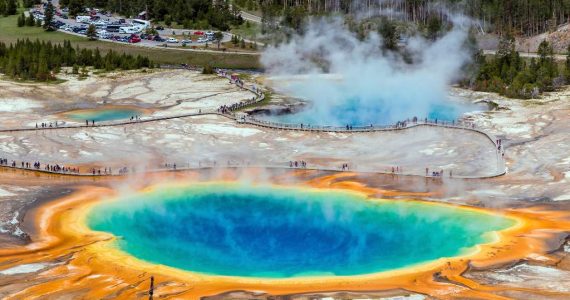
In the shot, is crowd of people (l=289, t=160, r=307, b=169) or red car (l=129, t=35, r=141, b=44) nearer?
crowd of people (l=289, t=160, r=307, b=169)

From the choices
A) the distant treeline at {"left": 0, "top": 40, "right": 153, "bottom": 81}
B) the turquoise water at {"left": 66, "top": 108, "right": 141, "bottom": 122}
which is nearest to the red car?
the distant treeline at {"left": 0, "top": 40, "right": 153, "bottom": 81}

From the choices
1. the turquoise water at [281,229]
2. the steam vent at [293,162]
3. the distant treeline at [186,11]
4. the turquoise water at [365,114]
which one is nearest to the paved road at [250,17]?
the distant treeline at [186,11]

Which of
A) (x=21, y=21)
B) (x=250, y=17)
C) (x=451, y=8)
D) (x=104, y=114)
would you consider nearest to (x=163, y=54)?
(x=250, y=17)

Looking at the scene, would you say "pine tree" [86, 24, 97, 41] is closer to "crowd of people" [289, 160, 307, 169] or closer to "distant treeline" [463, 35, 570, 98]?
"distant treeline" [463, 35, 570, 98]

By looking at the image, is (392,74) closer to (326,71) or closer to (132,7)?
(326,71)

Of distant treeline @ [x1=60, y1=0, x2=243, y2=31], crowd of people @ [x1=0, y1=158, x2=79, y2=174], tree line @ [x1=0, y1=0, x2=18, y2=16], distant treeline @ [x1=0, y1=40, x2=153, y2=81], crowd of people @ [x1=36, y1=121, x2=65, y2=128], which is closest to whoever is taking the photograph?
crowd of people @ [x1=0, y1=158, x2=79, y2=174]

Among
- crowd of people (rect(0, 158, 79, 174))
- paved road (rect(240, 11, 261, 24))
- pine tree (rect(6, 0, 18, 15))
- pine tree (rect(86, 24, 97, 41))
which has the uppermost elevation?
pine tree (rect(6, 0, 18, 15))

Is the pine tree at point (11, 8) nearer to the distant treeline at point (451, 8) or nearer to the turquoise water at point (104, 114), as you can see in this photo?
the distant treeline at point (451, 8)

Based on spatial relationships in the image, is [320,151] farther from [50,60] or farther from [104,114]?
[50,60]
